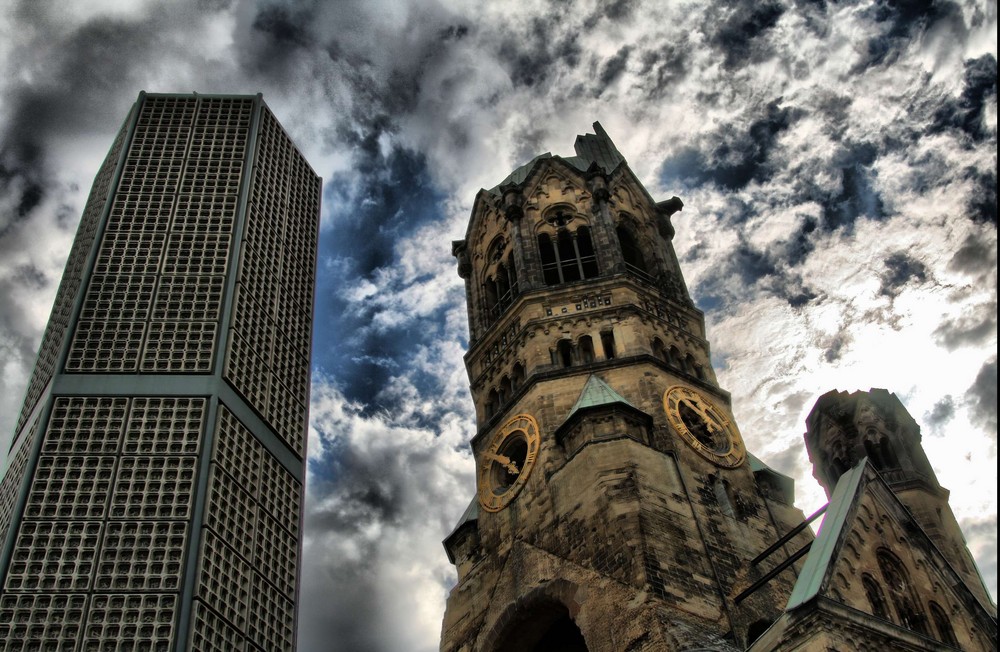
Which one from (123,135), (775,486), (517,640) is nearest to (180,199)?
(123,135)

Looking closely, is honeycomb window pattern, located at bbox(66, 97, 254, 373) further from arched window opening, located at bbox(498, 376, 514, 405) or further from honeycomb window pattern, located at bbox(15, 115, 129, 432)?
arched window opening, located at bbox(498, 376, 514, 405)

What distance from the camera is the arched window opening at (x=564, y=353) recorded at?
43938 millimetres

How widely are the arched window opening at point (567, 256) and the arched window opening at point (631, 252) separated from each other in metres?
1.64

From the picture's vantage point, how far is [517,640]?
118 ft

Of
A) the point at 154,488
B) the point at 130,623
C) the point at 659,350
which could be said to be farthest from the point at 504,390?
the point at 130,623

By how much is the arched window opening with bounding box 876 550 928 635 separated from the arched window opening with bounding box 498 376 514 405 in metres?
17.0

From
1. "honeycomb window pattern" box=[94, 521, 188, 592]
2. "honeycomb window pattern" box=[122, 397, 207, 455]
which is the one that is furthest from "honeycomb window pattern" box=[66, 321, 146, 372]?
"honeycomb window pattern" box=[94, 521, 188, 592]

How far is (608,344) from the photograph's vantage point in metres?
44.2

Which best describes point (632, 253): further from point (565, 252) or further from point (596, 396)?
point (596, 396)

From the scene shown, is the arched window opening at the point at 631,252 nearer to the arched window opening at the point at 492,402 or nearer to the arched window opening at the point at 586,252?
the arched window opening at the point at 586,252

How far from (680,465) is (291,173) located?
2072 centimetres

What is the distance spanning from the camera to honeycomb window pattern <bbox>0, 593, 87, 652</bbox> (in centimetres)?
2667

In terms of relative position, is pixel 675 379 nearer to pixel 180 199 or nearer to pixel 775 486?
pixel 775 486

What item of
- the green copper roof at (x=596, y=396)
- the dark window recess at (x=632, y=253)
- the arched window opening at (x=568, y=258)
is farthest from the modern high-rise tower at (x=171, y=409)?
the dark window recess at (x=632, y=253)
